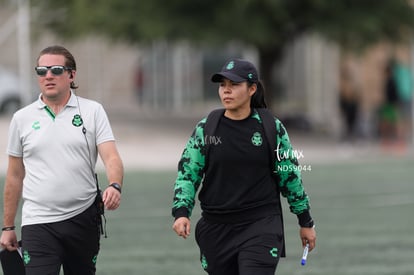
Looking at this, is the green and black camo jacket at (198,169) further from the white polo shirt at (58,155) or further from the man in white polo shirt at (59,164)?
the white polo shirt at (58,155)

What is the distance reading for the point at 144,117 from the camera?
38.4 m

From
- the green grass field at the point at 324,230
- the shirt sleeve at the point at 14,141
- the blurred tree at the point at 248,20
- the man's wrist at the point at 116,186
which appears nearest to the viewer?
the man's wrist at the point at 116,186

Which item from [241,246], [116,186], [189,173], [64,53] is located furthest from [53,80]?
[241,246]

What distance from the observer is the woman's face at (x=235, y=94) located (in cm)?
692

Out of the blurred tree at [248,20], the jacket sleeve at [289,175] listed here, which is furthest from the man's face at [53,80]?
the blurred tree at [248,20]

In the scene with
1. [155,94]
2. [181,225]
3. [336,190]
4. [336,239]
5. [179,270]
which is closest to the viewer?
[181,225]

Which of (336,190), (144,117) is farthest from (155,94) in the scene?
(336,190)

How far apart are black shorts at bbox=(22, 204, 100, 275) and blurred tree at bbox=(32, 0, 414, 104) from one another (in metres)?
21.0

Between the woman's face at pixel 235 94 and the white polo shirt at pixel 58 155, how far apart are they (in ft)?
2.33

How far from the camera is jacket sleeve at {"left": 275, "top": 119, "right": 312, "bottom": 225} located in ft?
22.9

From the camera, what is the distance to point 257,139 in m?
6.90

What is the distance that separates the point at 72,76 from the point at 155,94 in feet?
117

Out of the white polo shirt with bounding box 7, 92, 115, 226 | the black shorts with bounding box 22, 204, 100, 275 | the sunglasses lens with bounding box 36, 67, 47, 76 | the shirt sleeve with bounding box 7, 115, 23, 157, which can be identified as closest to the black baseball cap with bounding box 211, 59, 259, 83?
the white polo shirt with bounding box 7, 92, 115, 226

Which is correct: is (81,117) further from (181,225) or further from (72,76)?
(181,225)
